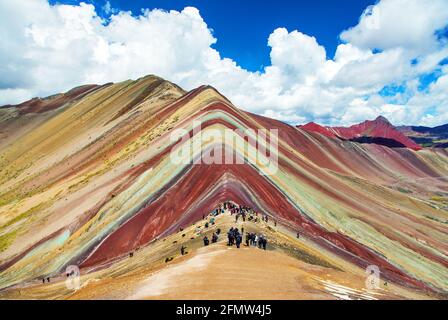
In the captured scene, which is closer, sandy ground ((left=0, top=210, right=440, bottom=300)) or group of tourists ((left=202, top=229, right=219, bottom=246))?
sandy ground ((left=0, top=210, right=440, bottom=300))

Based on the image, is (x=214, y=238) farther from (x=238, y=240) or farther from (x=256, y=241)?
(x=256, y=241)

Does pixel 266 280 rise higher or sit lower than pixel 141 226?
lower

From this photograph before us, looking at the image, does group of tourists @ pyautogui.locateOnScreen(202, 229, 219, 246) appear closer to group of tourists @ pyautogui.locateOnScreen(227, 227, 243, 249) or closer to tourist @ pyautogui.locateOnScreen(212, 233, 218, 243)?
tourist @ pyautogui.locateOnScreen(212, 233, 218, 243)

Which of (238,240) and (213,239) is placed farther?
(213,239)

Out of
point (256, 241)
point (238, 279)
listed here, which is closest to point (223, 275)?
point (238, 279)

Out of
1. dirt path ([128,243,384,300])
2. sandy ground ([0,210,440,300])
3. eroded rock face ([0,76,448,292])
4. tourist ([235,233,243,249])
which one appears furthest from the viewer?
eroded rock face ([0,76,448,292])

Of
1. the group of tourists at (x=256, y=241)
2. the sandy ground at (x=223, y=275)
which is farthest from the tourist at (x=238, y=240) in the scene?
the group of tourists at (x=256, y=241)

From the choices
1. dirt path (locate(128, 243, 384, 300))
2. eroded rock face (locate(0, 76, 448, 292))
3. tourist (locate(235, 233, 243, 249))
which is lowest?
dirt path (locate(128, 243, 384, 300))

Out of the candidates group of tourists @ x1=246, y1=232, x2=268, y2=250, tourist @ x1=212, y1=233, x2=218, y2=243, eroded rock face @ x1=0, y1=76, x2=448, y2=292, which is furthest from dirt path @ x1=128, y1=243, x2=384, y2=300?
eroded rock face @ x1=0, y1=76, x2=448, y2=292

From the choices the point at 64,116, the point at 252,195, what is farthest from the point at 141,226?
the point at 64,116
